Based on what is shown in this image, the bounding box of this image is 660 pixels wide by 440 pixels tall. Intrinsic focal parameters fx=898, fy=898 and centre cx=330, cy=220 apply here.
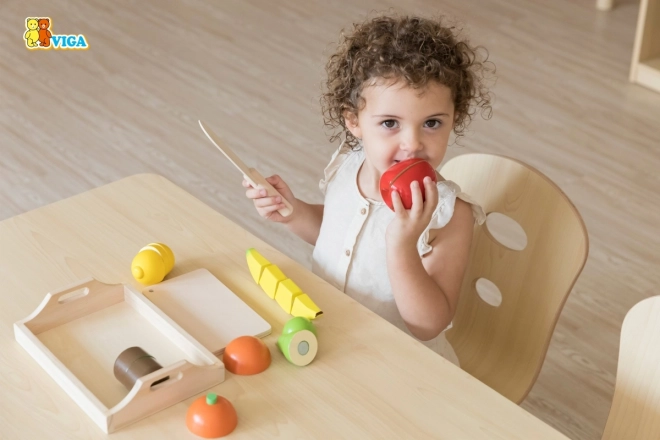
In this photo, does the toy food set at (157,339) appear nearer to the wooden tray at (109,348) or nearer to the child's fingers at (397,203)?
the wooden tray at (109,348)

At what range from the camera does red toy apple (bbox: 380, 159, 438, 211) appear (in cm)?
110

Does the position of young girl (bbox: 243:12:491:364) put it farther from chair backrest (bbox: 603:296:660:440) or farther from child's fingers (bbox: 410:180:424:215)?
chair backrest (bbox: 603:296:660:440)

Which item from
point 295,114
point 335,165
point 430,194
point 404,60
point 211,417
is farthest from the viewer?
point 295,114

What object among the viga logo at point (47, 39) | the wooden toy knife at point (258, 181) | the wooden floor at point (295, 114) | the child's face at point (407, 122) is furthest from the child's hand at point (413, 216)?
the viga logo at point (47, 39)

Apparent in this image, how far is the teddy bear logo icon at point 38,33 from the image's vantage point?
3.50 meters

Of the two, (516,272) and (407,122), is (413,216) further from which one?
(516,272)

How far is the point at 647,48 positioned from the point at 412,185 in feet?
7.50

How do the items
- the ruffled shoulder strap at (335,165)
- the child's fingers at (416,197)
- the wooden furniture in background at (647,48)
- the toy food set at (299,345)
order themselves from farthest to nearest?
1. the wooden furniture in background at (647,48)
2. the ruffled shoulder strap at (335,165)
3. the child's fingers at (416,197)
4. the toy food set at (299,345)

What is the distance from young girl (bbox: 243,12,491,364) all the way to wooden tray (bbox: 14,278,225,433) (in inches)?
11.7

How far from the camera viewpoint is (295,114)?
294 cm

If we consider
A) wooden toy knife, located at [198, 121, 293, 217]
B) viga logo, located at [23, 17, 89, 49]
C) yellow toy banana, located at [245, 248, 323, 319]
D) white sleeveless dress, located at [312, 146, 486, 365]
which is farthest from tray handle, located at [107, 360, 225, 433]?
viga logo, located at [23, 17, 89, 49]

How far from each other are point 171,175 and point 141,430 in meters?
1.77

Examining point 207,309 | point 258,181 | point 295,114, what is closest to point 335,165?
point 258,181

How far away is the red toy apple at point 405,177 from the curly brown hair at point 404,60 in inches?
5.0
